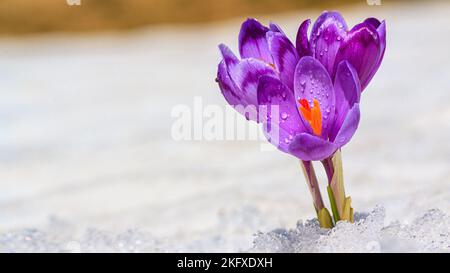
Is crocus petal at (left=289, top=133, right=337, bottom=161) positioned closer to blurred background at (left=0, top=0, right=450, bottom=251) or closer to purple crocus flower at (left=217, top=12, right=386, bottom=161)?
purple crocus flower at (left=217, top=12, right=386, bottom=161)

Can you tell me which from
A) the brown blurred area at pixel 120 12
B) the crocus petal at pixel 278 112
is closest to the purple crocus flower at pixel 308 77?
the crocus petal at pixel 278 112

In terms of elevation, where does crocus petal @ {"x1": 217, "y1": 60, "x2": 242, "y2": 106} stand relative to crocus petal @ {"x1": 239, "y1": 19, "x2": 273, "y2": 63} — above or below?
below

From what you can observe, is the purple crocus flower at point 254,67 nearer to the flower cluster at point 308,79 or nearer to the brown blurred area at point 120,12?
the flower cluster at point 308,79

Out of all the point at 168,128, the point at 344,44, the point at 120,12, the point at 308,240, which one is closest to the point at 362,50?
the point at 344,44

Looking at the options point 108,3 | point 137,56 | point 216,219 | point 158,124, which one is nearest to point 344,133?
point 216,219

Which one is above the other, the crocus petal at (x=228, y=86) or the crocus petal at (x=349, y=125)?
the crocus petal at (x=228, y=86)

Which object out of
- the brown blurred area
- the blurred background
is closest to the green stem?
the blurred background
